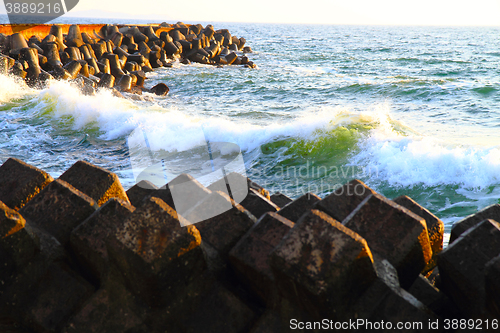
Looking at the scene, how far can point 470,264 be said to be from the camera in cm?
122

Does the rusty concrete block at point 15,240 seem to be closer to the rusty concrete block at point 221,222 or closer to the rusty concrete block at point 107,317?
the rusty concrete block at point 107,317

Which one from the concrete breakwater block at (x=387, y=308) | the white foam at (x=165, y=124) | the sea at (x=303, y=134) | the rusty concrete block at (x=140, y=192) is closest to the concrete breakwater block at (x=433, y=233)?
the concrete breakwater block at (x=387, y=308)

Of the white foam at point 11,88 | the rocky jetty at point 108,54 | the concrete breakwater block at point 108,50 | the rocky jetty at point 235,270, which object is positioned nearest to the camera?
the rocky jetty at point 235,270

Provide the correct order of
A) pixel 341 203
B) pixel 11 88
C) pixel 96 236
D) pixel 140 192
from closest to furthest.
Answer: pixel 96 236
pixel 341 203
pixel 140 192
pixel 11 88

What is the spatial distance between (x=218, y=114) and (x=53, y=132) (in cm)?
438

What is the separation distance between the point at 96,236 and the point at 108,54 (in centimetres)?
1623

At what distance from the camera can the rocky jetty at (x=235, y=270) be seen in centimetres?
116

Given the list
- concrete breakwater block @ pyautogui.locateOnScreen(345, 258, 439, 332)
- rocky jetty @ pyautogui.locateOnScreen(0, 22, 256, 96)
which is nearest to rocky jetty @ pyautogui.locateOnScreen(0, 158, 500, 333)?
concrete breakwater block @ pyautogui.locateOnScreen(345, 258, 439, 332)

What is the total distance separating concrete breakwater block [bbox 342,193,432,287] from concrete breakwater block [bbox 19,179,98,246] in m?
1.04

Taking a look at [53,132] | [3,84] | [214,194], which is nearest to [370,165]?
[214,194]

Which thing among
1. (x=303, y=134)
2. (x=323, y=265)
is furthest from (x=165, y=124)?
(x=323, y=265)

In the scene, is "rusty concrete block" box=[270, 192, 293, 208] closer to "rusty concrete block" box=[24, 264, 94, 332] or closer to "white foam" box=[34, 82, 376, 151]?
"rusty concrete block" box=[24, 264, 94, 332]

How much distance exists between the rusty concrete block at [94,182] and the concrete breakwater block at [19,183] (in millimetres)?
120

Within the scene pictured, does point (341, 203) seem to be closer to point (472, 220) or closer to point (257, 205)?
point (257, 205)
